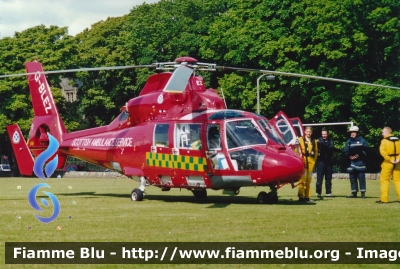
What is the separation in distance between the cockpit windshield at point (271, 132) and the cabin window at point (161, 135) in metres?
3.37

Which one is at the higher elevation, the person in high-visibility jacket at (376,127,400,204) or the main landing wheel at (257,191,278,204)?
the person in high-visibility jacket at (376,127,400,204)

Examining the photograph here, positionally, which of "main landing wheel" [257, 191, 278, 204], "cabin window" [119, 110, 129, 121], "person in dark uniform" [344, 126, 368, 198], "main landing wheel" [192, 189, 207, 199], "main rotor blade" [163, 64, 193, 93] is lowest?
"main landing wheel" [192, 189, 207, 199]

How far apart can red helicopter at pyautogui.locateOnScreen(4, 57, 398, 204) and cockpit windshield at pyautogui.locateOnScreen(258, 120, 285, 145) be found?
0.04 meters

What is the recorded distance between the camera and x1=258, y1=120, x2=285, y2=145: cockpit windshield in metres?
22.2

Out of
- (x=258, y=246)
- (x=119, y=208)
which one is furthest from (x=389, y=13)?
(x=258, y=246)

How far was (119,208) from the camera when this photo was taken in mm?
22000

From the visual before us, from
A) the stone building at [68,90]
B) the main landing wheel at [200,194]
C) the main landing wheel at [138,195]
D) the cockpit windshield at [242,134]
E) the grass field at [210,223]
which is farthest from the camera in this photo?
the stone building at [68,90]

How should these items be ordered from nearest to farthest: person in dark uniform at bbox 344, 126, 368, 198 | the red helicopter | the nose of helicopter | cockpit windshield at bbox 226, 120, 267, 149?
the nose of helicopter → the red helicopter → cockpit windshield at bbox 226, 120, 267, 149 → person in dark uniform at bbox 344, 126, 368, 198

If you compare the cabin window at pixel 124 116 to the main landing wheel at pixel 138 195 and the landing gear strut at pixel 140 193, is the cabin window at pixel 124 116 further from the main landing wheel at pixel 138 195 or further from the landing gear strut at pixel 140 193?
the main landing wheel at pixel 138 195

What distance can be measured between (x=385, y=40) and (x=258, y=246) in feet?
139

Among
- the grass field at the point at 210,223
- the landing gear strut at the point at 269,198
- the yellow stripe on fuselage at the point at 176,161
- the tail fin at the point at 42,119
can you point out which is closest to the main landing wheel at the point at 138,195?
the yellow stripe on fuselage at the point at 176,161

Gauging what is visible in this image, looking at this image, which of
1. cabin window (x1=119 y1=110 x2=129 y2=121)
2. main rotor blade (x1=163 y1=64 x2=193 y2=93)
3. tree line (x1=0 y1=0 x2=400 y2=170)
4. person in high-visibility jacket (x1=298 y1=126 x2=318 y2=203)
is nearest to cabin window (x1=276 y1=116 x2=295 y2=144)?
person in high-visibility jacket (x1=298 y1=126 x2=318 y2=203)

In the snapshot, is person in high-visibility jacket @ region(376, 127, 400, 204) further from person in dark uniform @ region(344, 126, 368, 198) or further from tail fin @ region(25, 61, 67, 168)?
tail fin @ region(25, 61, 67, 168)

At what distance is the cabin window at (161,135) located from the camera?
24.0 meters
